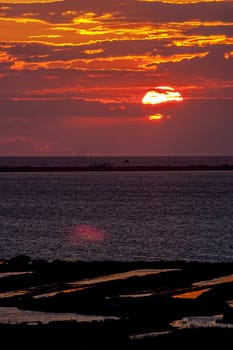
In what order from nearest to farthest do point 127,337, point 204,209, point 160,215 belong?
point 127,337 < point 160,215 < point 204,209

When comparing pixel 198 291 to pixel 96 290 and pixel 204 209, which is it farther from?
pixel 204 209

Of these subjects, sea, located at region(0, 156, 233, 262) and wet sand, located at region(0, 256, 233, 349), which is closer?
wet sand, located at region(0, 256, 233, 349)

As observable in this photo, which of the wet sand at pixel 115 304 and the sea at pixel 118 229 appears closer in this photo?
the wet sand at pixel 115 304

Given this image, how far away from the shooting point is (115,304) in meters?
39.8

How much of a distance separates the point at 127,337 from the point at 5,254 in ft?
129

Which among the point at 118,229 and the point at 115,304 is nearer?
the point at 115,304

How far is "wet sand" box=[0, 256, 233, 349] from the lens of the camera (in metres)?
32.5

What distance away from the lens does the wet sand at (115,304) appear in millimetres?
32531

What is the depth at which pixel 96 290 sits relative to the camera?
43.8 metres

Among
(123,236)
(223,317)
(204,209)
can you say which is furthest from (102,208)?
(223,317)

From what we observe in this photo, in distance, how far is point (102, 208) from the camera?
139 m

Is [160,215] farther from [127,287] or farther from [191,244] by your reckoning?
[127,287]

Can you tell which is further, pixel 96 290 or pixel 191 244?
pixel 191 244

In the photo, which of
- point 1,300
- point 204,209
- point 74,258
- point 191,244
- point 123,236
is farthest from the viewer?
point 204,209
